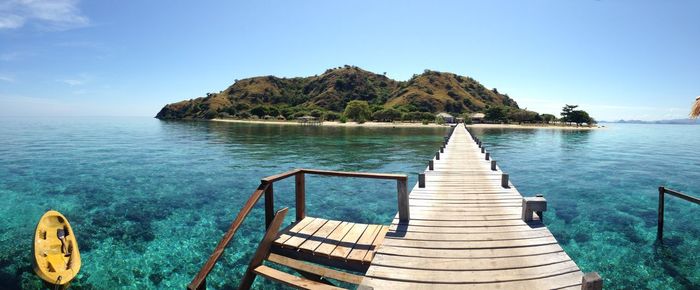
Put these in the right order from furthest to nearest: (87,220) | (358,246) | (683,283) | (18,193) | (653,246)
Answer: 1. (18,193)
2. (87,220)
3. (653,246)
4. (683,283)
5. (358,246)

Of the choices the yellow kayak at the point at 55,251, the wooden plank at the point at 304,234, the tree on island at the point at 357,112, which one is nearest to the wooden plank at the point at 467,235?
the wooden plank at the point at 304,234

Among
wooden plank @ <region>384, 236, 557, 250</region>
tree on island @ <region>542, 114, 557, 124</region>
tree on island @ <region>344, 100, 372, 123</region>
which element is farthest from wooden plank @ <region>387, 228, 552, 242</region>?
tree on island @ <region>542, 114, 557, 124</region>

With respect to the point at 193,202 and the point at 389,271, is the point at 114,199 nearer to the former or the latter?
the point at 193,202

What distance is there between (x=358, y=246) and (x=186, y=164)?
2288 cm

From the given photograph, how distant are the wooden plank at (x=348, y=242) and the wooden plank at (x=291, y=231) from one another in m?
0.99

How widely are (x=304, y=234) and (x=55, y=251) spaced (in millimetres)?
5453

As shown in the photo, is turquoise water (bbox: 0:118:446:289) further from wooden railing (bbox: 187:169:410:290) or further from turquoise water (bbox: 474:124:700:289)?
turquoise water (bbox: 474:124:700:289)

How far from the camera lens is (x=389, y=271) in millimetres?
5270

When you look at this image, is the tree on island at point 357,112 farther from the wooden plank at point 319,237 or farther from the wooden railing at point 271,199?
the wooden plank at point 319,237

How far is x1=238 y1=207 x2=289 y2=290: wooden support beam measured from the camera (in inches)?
225

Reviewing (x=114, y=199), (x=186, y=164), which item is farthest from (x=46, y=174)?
(x=114, y=199)

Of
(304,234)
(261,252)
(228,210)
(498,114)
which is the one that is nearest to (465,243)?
(304,234)

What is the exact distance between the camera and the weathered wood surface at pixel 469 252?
5.00 metres

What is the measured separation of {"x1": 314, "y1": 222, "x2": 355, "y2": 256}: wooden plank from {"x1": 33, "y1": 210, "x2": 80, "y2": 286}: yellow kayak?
5298 mm
